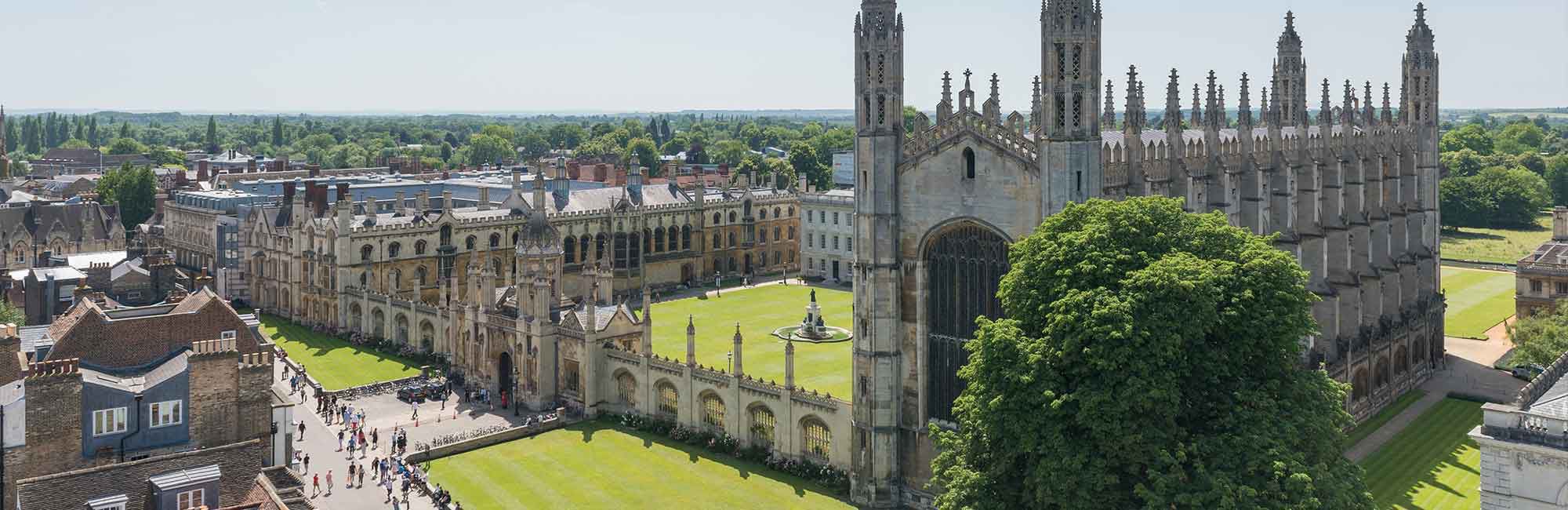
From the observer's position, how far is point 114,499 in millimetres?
30219

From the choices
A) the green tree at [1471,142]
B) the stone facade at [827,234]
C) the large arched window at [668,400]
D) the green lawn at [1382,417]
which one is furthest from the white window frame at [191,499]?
the green tree at [1471,142]

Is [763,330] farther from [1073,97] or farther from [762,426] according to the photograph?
[1073,97]

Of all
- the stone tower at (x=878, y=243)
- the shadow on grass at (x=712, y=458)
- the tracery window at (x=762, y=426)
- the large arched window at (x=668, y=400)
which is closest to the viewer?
the stone tower at (x=878, y=243)

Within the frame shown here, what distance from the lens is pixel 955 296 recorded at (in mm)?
41312

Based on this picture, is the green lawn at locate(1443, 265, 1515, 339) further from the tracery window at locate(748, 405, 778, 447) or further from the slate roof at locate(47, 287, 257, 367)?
the slate roof at locate(47, 287, 257, 367)

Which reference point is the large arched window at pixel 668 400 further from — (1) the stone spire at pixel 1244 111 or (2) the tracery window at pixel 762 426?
(1) the stone spire at pixel 1244 111

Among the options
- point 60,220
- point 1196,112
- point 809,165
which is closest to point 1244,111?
point 1196,112

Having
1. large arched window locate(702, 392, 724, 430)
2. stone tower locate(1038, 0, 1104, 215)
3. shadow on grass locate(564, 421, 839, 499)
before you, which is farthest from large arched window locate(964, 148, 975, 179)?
large arched window locate(702, 392, 724, 430)

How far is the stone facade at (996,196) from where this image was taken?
3762cm

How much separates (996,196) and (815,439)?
40.6 feet

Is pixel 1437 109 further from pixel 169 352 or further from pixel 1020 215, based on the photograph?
pixel 169 352

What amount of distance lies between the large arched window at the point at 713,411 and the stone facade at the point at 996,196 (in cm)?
875

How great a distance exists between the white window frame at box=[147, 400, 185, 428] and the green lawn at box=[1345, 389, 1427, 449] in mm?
41939

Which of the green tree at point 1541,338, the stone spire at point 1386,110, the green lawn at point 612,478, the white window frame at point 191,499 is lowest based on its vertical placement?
the green lawn at point 612,478
